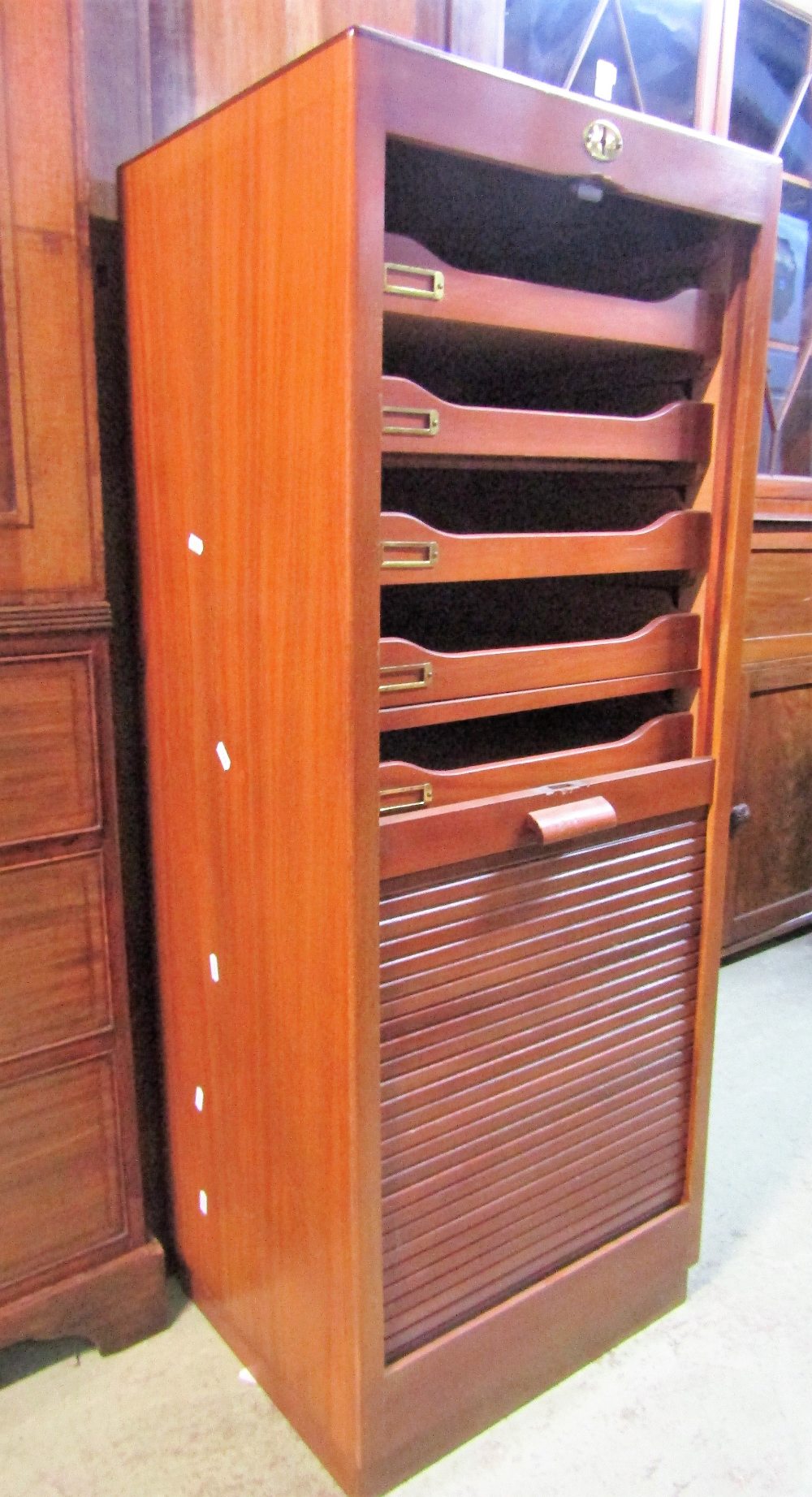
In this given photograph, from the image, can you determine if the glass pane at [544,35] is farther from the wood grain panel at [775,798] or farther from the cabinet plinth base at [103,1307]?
the cabinet plinth base at [103,1307]

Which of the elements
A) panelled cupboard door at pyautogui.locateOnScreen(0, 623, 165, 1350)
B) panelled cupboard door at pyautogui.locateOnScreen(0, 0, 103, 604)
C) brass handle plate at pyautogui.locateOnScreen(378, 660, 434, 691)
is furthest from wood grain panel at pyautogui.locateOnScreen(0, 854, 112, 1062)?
brass handle plate at pyautogui.locateOnScreen(378, 660, 434, 691)

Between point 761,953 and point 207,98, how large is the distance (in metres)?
2.01

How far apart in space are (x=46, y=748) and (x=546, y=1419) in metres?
0.93

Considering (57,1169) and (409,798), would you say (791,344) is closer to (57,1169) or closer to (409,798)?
(409,798)

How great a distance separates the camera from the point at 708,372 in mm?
1113

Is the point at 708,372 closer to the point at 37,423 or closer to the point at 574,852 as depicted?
the point at 574,852

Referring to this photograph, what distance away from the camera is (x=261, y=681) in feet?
3.27

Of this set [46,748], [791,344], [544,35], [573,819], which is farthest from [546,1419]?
[791,344]

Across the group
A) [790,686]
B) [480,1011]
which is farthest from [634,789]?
[790,686]

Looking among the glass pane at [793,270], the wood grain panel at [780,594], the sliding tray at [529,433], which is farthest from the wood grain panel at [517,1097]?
the glass pane at [793,270]

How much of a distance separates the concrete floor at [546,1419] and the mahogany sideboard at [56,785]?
0.08 meters

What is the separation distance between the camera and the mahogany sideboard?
100cm

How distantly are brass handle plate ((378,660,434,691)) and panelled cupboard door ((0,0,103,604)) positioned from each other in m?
0.36

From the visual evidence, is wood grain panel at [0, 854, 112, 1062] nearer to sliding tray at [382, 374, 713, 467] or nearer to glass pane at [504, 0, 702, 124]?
sliding tray at [382, 374, 713, 467]
